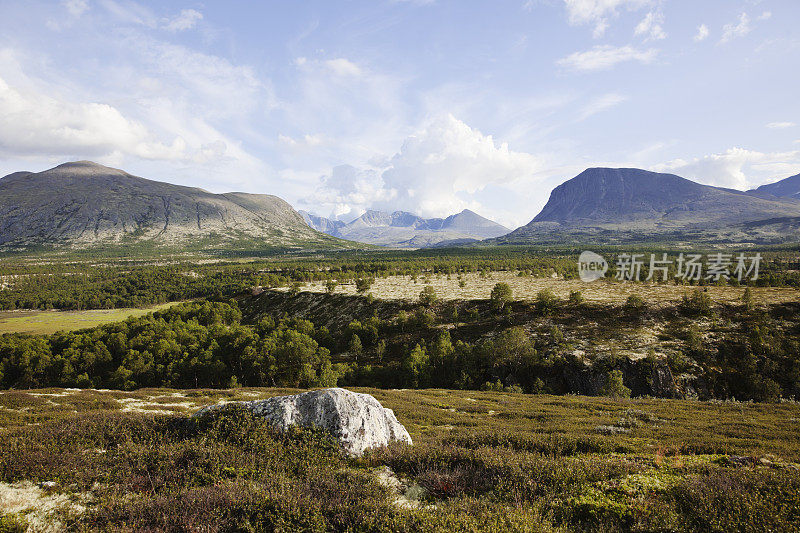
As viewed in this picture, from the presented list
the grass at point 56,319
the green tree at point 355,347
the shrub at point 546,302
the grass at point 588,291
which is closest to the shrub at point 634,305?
the grass at point 588,291

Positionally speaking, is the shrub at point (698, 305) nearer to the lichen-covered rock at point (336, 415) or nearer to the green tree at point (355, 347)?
the green tree at point (355, 347)

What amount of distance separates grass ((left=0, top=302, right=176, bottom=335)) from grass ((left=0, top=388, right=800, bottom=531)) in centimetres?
13658

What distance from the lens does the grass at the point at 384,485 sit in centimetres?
764

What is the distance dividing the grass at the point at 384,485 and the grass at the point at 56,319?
137 m

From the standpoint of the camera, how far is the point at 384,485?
31.9 feet

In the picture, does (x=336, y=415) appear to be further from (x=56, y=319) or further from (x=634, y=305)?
(x=56, y=319)

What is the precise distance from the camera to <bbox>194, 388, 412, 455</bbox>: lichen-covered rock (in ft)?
43.8

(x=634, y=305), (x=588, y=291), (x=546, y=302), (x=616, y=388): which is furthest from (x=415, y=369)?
(x=588, y=291)

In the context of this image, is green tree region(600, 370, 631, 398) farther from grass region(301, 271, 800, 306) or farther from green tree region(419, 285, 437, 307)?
green tree region(419, 285, 437, 307)

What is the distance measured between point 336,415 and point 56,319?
194 metres

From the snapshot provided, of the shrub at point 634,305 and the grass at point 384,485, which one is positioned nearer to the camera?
the grass at point 384,485

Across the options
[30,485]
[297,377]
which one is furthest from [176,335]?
[30,485]

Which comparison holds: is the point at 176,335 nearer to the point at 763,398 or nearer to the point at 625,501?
the point at 625,501

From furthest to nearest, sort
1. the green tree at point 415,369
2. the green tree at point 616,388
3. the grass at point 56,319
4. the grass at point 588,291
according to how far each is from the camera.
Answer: the grass at point 56,319 < the grass at point 588,291 < the green tree at point 415,369 < the green tree at point 616,388
